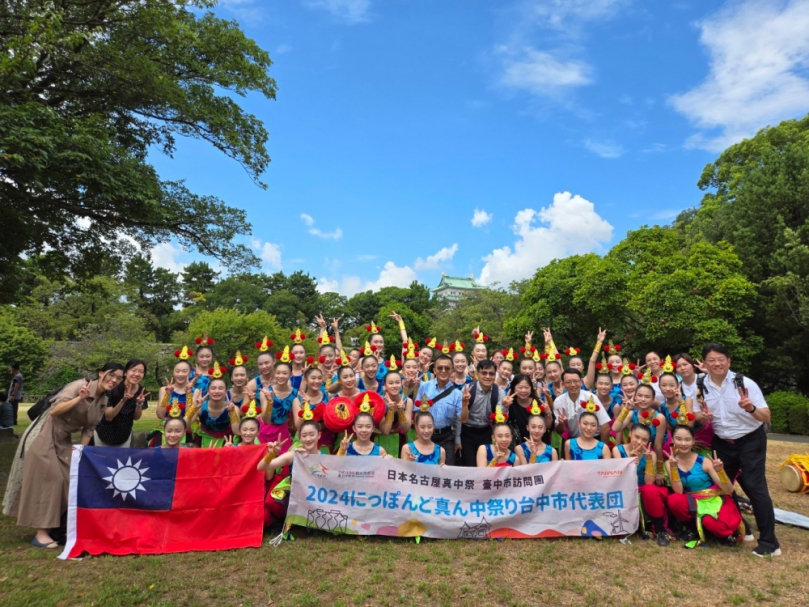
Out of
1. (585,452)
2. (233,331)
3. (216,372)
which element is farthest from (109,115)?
(233,331)

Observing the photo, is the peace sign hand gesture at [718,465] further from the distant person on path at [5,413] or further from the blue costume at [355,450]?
the distant person on path at [5,413]

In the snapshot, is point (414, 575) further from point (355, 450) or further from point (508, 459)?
point (508, 459)

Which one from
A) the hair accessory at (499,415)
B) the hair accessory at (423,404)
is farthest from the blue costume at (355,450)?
the hair accessory at (499,415)

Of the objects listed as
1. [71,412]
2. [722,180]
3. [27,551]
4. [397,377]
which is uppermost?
[722,180]

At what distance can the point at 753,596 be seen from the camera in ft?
12.7

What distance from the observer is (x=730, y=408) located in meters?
4.95

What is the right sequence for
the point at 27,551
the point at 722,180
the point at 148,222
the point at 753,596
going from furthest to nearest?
the point at 722,180
the point at 148,222
the point at 27,551
the point at 753,596

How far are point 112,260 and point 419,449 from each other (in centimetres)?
973

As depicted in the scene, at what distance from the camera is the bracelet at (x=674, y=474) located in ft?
16.9

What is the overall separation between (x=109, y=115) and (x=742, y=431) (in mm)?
12408

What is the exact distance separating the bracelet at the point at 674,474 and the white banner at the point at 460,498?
1.14 feet

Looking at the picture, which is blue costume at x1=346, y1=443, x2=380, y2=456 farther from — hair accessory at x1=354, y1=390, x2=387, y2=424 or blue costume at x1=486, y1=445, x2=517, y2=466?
blue costume at x1=486, y1=445, x2=517, y2=466

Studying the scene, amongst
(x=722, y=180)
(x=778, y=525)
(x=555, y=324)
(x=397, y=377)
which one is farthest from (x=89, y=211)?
(x=722, y=180)

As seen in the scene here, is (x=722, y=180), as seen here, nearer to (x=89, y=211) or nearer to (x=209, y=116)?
(x=209, y=116)
